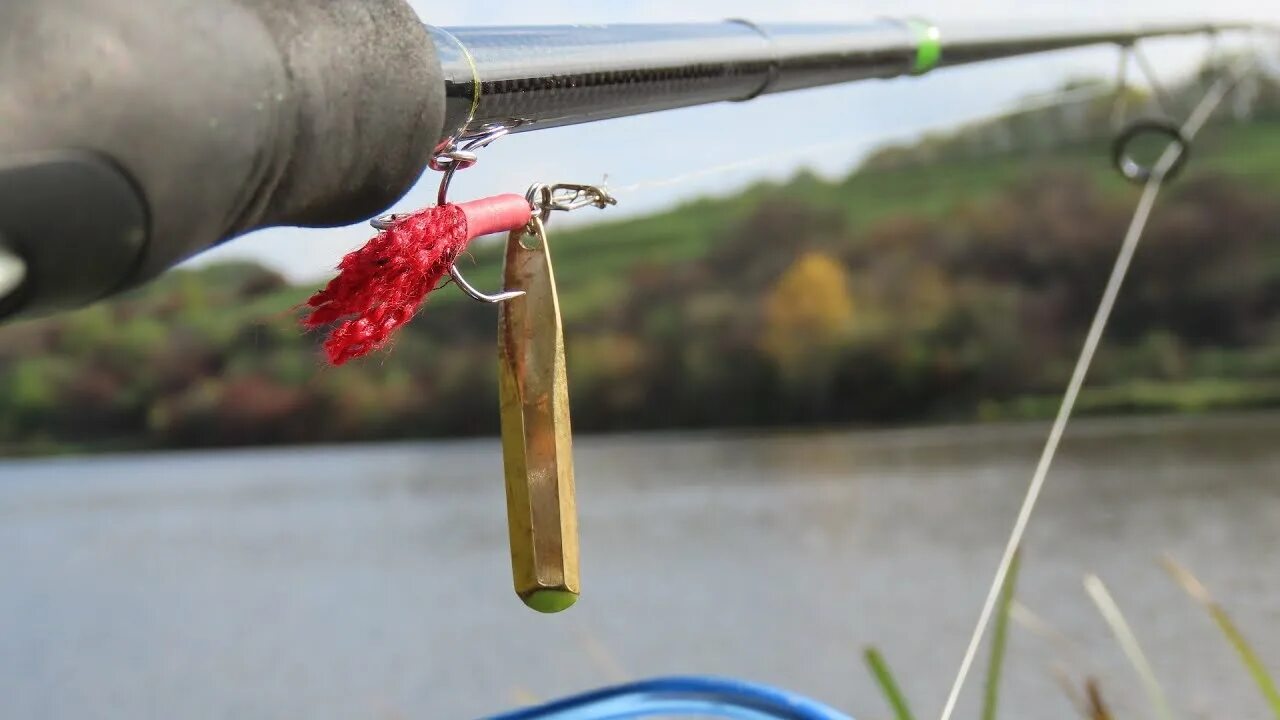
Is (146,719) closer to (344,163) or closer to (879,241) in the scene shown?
(344,163)

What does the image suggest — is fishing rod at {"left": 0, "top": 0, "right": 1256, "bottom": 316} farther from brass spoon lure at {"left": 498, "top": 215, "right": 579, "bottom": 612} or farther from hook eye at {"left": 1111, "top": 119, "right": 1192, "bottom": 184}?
hook eye at {"left": 1111, "top": 119, "right": 1192, "bottom": 184}

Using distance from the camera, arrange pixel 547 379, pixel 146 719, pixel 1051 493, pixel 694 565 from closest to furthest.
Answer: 1. pixel 547 379
2. pixel 146 719
3. pixel 694 565
4. pixel 1051 493

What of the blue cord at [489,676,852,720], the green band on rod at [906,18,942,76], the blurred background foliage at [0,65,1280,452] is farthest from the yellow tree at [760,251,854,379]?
the blue cord at [489,676,852,720]

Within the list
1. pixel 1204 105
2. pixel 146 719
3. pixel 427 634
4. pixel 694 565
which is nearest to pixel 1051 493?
pixel 694 565

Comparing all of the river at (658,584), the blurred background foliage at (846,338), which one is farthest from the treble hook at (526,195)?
the blurred background foliage at (846,338)

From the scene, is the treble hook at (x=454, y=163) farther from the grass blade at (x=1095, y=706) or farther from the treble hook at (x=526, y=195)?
the grass blade at (x=1095, y=706)

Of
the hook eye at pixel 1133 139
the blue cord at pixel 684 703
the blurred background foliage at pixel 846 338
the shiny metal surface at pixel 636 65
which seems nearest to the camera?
the shiny metal surface at pixel 636 65
